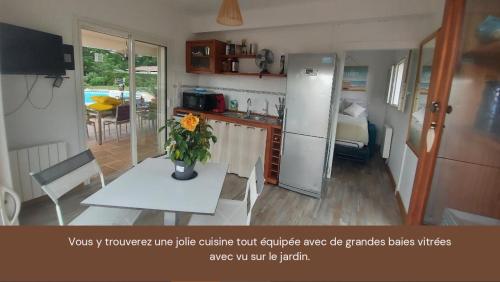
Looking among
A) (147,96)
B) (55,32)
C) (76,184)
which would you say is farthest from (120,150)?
(76,184)

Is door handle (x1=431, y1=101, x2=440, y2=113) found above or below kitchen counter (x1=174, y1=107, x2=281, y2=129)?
above

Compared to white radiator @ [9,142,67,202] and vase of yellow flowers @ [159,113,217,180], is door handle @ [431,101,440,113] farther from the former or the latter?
white radiator @ [9,142,67,202]

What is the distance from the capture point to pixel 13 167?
2.14m

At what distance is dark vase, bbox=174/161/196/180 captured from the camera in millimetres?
1611

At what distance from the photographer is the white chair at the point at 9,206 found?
1602mm

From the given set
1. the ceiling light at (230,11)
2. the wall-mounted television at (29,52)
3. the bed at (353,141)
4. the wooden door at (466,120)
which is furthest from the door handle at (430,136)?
the wall-mounted television at (29,52)

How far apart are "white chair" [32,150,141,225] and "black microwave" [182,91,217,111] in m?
2.15

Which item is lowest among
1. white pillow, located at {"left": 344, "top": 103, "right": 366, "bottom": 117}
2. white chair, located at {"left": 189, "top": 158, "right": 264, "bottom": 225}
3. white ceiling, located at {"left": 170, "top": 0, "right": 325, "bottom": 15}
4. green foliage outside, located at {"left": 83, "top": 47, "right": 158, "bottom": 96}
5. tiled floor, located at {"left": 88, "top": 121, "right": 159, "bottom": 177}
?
tiled floor, located at {"left": 88, "top": 121, "right": 159, "bottom": 177}

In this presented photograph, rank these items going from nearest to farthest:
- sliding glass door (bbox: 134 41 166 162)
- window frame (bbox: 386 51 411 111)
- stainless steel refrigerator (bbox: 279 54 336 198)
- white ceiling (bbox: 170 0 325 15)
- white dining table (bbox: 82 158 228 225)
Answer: white dining table (bbox: 82 158 228 225)
stainless steel refrigerator (bbox: 279 54 336 198)
white ceiling (bbox: 170 0 325 15)
sliding glass door (bbox: 134 41 166 162)
window frame (bbox: 386 51 411 111)

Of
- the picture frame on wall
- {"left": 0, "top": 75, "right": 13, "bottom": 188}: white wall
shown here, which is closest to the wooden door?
{"left": 0, "top": 75, "right": 13, "bottom": 188}: white wall

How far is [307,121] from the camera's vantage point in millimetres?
2846

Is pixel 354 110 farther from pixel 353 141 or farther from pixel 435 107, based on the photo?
pixel 435 107

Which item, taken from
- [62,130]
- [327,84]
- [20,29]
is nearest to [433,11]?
[327,84]

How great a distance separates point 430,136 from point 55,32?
138 inches
